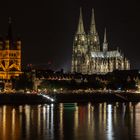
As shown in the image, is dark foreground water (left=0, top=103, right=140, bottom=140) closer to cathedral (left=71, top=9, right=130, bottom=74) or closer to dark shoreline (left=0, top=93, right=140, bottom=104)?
dark shoreline (left=0, top=93, right=140, bottom=104)

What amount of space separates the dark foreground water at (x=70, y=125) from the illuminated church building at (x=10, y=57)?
54408 mm

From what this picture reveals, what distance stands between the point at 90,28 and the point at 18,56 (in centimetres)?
2035

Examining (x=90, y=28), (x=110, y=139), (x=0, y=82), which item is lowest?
(x=110, y=139)

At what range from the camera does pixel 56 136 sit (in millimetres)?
53781

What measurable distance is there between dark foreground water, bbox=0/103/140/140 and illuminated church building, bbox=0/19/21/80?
5441 cm

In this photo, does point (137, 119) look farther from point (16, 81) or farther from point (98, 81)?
point (98, 81)

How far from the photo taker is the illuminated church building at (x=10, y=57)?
429 feet

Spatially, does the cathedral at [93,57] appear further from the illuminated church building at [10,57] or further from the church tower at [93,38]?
the illuminated church building at [10,57]

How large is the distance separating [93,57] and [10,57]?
27934 millimetres

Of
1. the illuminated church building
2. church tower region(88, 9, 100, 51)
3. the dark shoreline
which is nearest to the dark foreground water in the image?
the dark shoreline

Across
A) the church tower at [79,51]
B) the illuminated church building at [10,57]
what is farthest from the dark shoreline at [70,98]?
the church tower at [79,51]

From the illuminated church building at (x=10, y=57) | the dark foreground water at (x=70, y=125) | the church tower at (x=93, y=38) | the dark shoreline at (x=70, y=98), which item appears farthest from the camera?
the church tower at (x=93, y=38)

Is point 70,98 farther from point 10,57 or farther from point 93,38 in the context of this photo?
point 93,38

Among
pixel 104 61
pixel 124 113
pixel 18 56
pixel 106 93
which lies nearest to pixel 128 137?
pixel 124 113
